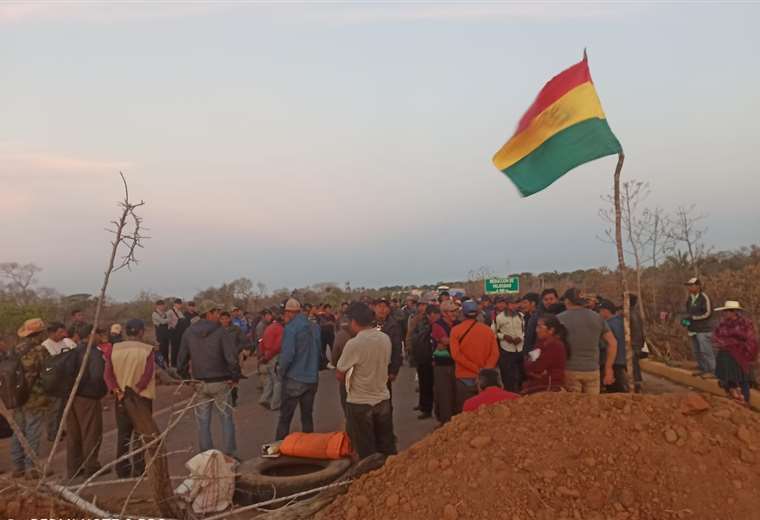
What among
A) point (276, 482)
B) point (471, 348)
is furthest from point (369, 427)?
point (471, 348)

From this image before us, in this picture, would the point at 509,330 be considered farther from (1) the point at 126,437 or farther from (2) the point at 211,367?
(1) the point at 126,437

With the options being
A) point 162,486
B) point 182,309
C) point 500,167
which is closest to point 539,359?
point 500,167

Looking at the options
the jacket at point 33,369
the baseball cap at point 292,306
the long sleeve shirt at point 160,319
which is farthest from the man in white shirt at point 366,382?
the long sleeve shirt at point 160,319

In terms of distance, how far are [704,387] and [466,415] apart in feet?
24.2

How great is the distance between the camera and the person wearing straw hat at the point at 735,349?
723 cm

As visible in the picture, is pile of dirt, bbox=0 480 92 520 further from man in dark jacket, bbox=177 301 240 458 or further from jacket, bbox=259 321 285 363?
jacket, bbox=259 321 285 363

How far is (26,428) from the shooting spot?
6.21 metres

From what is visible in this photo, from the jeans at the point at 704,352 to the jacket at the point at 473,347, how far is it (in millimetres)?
→ 5299

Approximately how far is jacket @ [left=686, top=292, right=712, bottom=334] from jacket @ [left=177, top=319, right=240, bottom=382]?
26.2ft

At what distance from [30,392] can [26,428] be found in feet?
1.70

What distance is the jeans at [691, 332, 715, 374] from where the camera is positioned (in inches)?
372

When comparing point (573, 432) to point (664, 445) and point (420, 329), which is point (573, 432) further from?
point (420, 329)

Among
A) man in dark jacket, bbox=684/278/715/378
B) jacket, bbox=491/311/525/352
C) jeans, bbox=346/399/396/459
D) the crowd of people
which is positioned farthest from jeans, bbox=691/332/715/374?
jeans, bbox=346/399/396/459

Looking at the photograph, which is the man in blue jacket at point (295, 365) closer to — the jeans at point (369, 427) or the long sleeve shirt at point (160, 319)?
the jeans at point (369, 427)
